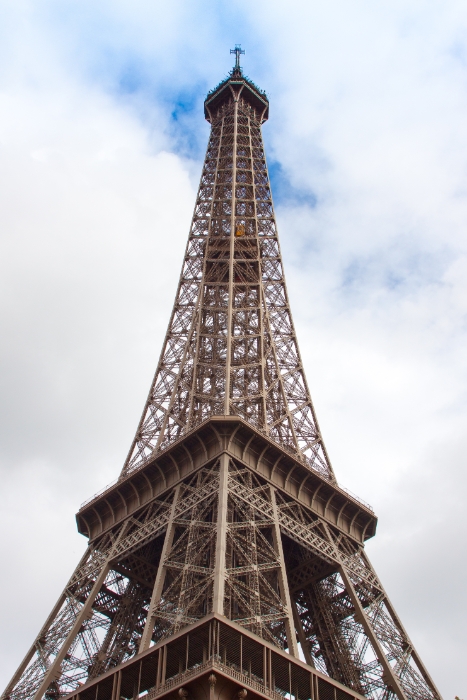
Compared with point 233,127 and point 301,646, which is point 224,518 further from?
point 233,127

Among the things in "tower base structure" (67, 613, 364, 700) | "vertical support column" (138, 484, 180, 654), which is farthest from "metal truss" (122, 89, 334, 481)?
"tower base structure" (67, 613, 364, 700)

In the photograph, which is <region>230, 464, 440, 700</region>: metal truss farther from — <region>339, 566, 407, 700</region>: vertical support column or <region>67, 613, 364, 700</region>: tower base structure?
<region>67, 613, 364, 700</region>: tower base structure

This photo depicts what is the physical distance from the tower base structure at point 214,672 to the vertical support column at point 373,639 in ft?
18.4

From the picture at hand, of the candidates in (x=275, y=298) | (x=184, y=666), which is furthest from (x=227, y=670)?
(x=275, y=298)

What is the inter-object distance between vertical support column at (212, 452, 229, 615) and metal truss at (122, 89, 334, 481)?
19.7ft

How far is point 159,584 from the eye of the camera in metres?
39.8

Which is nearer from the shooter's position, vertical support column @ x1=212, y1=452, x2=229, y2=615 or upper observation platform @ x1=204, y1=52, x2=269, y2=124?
vertical support column @ x1=212, y1=452, x2=229, y2=615

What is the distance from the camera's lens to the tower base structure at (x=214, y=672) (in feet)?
102

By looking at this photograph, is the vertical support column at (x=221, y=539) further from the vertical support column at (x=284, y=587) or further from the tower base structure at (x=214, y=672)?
the vertical support column at (x=284, y=587)

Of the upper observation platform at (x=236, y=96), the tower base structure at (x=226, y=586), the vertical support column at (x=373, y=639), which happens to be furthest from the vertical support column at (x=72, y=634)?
the upper observation platform at (x=236, y=96)

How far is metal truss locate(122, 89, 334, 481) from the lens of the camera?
2124 inches

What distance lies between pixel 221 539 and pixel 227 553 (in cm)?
255

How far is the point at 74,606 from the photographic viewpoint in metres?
46.0

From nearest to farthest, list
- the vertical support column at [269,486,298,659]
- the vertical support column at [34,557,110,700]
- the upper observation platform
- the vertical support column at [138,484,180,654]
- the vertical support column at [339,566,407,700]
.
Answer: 1. the vertical support column at [269,486,298,659]
2. the vertical support column at [138,484,180,654]
3. the vertical support column at [339,566,407,700]
4. the vertical support column at [34,557,110,700]
5. the upper observation platform
